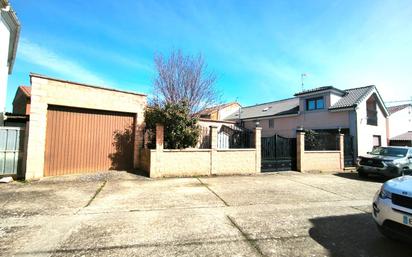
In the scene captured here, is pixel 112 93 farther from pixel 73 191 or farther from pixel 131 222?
pixel 131 222

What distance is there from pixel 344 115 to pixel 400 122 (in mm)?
9963

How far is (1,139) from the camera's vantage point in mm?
8492

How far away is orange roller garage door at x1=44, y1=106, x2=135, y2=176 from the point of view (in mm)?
9234

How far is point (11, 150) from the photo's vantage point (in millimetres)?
8602

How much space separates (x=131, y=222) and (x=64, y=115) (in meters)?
6.82

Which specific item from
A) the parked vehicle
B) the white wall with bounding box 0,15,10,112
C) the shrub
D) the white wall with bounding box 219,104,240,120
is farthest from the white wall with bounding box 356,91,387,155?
the white wall with bounding box 0,15,10,112

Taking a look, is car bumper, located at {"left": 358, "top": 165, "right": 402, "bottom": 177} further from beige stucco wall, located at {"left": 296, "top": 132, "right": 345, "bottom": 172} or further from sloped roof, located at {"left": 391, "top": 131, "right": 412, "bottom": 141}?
sloped roof, located at {"left": 391, "top": 131, "right": 412, "bottom": 141}

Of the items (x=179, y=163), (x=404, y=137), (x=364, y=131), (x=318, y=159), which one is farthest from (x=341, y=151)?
(x=404, y=137)

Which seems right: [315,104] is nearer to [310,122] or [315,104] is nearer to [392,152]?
[310,122]

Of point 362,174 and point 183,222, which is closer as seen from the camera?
point 183,222

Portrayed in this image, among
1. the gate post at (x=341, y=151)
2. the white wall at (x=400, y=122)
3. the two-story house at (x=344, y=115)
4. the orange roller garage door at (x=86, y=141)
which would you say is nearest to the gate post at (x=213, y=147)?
the orange roller garage door at (x=86, y=141)

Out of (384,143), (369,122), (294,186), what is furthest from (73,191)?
(384,143)

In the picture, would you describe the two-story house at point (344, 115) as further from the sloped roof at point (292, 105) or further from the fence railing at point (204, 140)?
the fence railing at point (204, 140)

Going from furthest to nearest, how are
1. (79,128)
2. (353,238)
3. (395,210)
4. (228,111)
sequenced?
(228,111)
(79,128)
(353,238)
(395,210)
